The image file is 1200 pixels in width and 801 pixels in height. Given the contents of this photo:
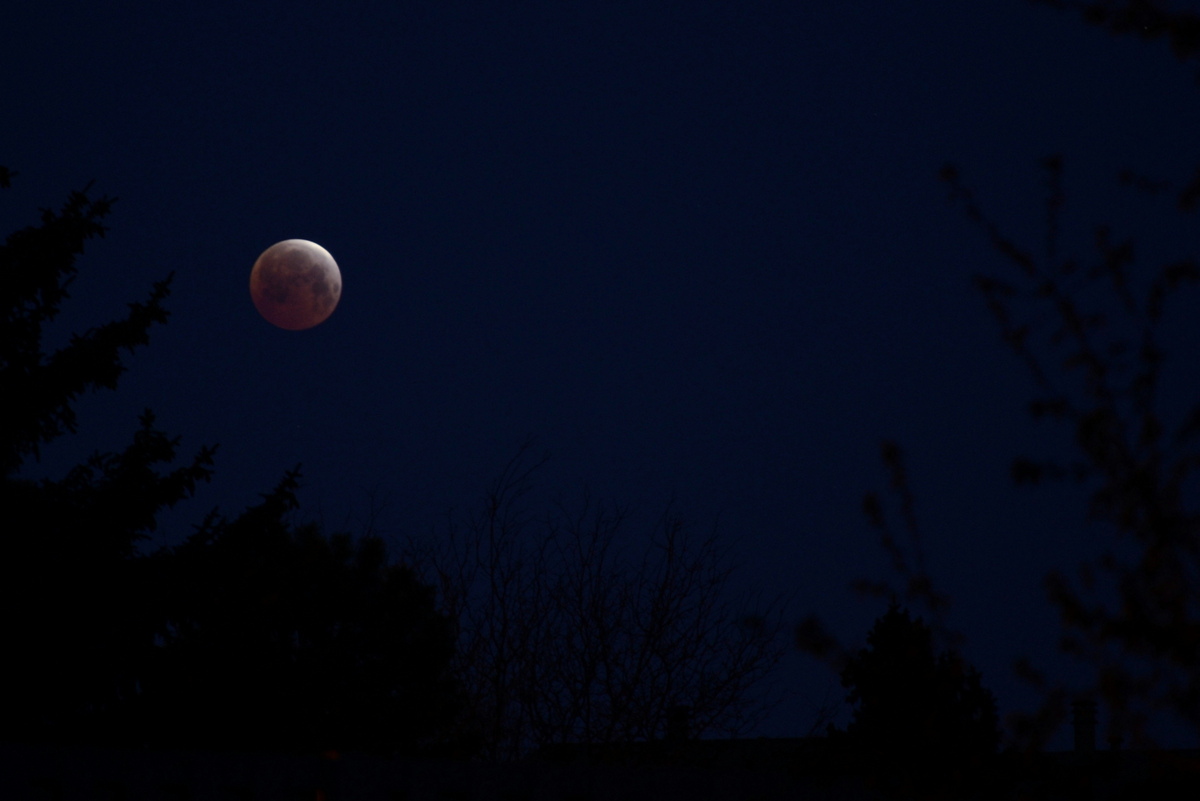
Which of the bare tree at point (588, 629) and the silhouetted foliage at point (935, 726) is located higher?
the bare tree at point (588, 629)

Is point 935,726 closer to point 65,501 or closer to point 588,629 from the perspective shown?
point 588,629

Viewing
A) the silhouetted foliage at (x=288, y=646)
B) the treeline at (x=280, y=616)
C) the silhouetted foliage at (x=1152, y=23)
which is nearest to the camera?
the silhouetted foliage at (x=1152, y=23)

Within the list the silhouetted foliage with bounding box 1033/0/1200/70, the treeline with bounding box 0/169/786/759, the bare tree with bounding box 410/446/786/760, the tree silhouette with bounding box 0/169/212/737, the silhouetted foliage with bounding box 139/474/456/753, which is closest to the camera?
the silhouetted foliage with bounding box 1033/0/1200/70

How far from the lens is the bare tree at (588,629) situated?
32.2 feet

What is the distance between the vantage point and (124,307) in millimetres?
11688

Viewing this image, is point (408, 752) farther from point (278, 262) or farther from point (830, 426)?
point (830, 426)

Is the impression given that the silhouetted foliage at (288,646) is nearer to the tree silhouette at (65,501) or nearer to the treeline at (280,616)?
the treeline at (280,616)

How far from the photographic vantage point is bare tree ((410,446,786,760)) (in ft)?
32.2

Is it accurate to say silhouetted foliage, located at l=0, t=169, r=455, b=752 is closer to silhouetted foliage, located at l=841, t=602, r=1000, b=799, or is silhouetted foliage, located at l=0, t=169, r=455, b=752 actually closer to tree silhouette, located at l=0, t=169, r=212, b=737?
tree silhouette, located at l=0, t=169, r=212, b=737

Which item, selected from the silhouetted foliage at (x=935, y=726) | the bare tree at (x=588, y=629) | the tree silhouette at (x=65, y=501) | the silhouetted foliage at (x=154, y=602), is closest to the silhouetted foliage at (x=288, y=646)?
the silhouetted foliage at (x=154, y=602)

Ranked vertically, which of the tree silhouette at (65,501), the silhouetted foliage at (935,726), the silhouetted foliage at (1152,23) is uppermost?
the tree silhouette at (65,501)

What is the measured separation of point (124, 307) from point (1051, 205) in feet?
35.8

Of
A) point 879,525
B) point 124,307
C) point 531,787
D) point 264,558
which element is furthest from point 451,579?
point 879,525

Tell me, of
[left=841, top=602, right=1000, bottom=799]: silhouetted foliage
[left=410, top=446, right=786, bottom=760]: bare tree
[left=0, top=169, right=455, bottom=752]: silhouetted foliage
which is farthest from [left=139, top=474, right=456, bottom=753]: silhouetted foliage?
[left=841, top=602, right=1000, bottom=799]: silhouetted foliage
